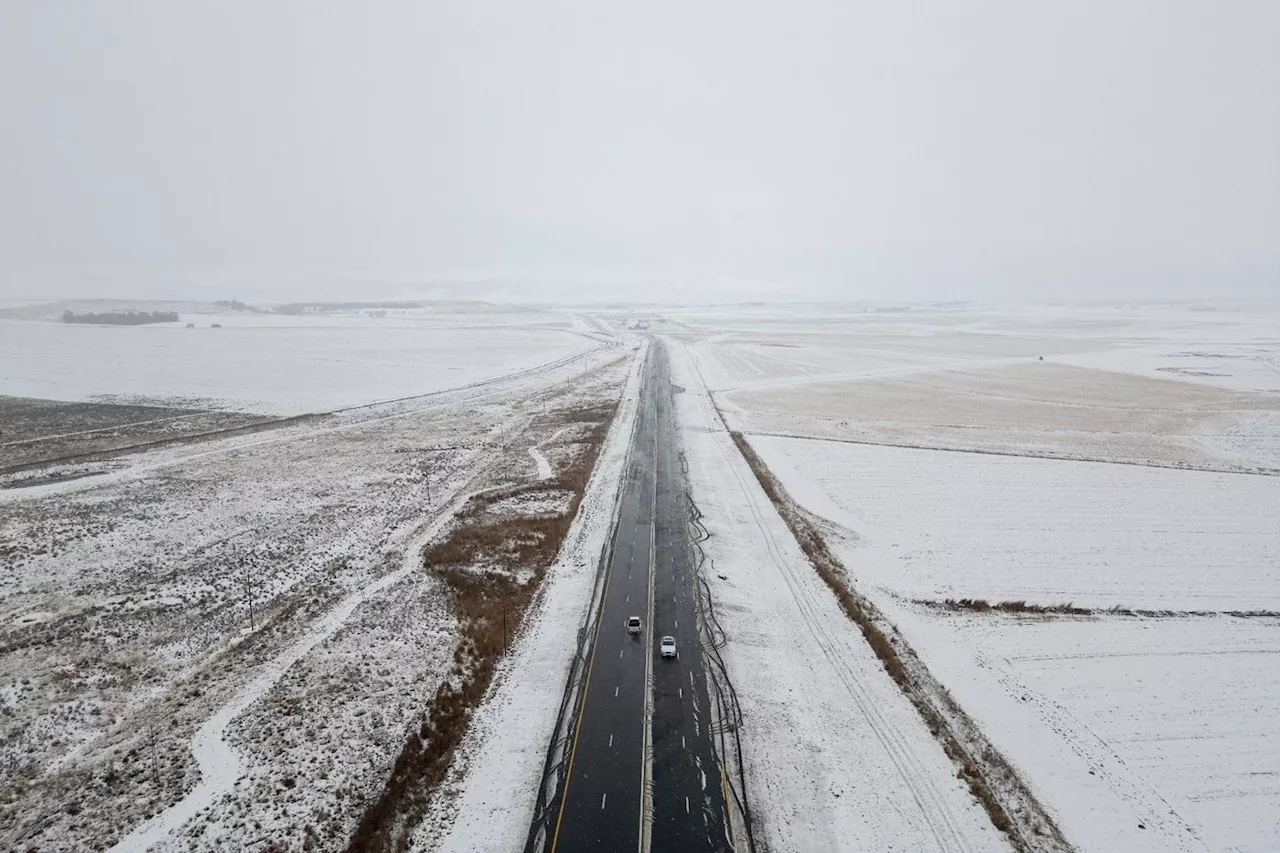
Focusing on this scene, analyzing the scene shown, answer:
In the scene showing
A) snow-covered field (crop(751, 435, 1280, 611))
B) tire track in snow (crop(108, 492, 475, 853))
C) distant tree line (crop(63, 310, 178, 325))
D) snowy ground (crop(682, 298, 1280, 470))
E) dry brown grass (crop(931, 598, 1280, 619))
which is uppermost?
distant tree line (crop(63, 310, 178, 325))

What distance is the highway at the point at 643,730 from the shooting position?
1566 cm

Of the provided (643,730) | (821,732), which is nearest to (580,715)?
(643,730)

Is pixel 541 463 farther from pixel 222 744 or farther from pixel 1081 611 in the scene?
pixel 1081 611

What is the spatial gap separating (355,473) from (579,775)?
1335 inches

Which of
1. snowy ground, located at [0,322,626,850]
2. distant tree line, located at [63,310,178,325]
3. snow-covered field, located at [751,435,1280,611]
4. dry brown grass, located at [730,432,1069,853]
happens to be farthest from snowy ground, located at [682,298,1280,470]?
distant tree line, located at [63,310,178,325]

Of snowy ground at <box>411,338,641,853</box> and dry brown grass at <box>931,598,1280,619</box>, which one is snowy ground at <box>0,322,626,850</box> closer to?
snowy ground at <box>411,338,641,853</box>

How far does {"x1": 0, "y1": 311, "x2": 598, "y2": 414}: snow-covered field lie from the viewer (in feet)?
237

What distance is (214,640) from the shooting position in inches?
931

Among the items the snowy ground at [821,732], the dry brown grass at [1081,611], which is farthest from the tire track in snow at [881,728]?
the dry brown grass at [1081,611]

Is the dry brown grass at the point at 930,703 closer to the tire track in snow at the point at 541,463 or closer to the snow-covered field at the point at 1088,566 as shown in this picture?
the snow-covered field at the point at 1088,566

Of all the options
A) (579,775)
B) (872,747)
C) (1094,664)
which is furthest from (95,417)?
(1094,664)

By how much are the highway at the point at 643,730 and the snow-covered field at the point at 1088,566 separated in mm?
4487

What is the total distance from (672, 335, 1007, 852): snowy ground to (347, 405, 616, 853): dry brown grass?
9.47 m

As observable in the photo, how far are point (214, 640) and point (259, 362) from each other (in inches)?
3577
